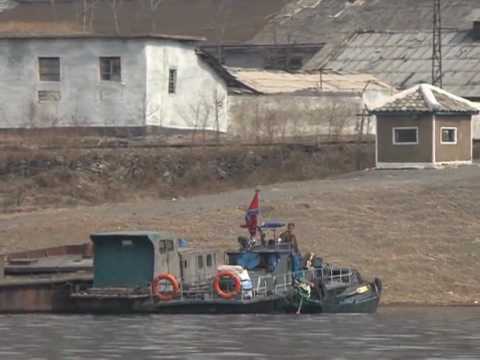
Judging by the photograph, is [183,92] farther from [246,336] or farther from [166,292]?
[246,336]

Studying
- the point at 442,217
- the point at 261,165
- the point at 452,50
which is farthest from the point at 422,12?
the point at 442,217

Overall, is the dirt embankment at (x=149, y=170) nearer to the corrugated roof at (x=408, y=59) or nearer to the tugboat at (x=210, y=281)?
the corrugated roof at (x=408, y=59)

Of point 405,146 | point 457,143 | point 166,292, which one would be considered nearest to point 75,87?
point 405,146

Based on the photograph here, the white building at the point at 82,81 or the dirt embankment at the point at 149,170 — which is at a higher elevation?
the white building at the point at 82,81

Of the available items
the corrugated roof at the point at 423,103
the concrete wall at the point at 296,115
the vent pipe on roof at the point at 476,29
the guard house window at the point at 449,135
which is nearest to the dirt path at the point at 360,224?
the corrugated roof at the point at 423,103

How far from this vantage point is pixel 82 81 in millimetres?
74500

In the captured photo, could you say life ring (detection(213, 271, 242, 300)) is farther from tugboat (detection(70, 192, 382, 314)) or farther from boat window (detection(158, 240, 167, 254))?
boat window (detection(158, 240, 167, 254))

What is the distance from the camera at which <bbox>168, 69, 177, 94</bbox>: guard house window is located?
3004 inches

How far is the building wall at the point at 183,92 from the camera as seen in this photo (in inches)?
2950

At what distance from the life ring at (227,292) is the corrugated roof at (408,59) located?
4555 centimetres

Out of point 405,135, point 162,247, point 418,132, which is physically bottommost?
point 162,247

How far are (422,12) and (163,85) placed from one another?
31.1 metres

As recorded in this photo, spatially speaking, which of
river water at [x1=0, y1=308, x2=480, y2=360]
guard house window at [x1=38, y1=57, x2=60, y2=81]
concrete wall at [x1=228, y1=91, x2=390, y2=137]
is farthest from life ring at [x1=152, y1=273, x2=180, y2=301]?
concrete wall at [x1=228, y1=91, x2=390, y2=137]

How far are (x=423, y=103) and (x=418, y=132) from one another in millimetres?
1166
